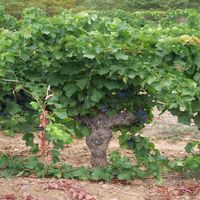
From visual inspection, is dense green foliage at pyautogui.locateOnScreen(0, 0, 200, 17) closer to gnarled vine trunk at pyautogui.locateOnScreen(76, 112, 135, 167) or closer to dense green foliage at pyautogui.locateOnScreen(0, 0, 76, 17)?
dense green foliage at pyautogui.locateOnScreen(0, 0, 76, 17)

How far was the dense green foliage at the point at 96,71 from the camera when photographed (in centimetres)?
434

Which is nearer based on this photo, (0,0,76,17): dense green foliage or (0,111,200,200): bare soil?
(0,111,200,200): bare soil

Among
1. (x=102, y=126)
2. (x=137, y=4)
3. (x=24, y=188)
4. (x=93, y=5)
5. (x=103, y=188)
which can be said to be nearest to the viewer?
(x=24, y=188)

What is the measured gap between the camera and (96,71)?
4.57m

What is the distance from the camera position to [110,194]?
4.34m

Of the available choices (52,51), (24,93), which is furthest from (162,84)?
(24,93)

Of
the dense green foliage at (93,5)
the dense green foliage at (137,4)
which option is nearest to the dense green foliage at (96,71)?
the dense green foliage at (93,5)

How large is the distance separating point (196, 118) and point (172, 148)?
1.93m

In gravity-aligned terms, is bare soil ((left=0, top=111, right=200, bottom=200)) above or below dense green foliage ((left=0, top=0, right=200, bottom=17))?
below

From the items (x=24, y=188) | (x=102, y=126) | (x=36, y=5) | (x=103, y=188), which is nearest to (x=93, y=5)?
(x=36, y=5)

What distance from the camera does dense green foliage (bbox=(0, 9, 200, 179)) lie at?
434cm

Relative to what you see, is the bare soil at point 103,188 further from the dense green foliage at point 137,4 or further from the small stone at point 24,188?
the dense green foliage at point 137,4

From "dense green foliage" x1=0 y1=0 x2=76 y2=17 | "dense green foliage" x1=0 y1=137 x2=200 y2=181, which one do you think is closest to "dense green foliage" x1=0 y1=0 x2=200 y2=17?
"dense green foliage" x1=0 y1=0 x2=76 y2=17

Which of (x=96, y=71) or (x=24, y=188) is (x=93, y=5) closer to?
(x=96, y=71)
